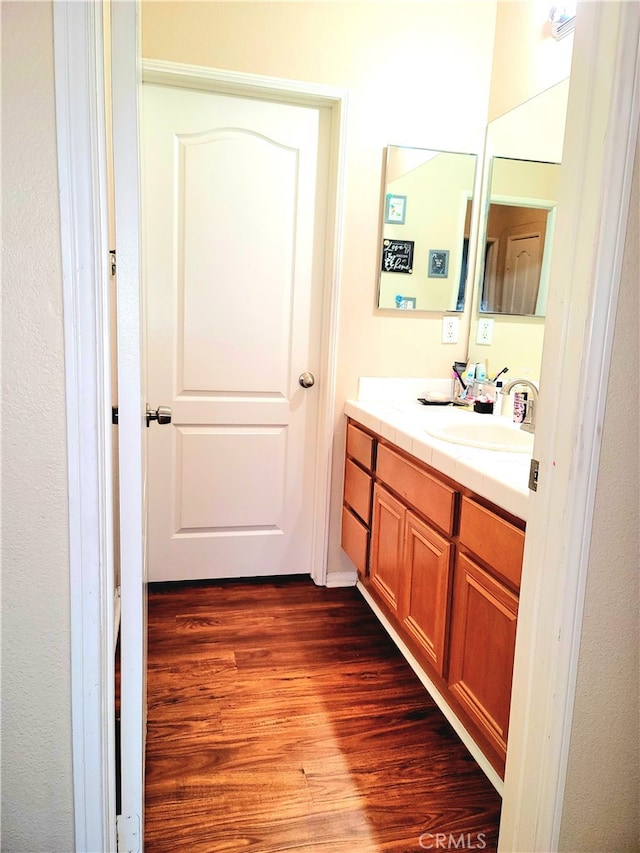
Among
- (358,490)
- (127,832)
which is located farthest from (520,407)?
(127,832)

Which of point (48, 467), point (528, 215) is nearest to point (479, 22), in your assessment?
point (528, 215)

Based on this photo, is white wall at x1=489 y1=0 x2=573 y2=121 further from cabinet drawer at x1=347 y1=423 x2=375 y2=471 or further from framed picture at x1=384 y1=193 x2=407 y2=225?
cabinet drawer at x1=347 y1=423 x2=375 y2=471

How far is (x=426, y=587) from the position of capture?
1.85 metres

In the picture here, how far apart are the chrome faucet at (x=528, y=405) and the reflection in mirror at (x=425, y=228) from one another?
829 millimetres

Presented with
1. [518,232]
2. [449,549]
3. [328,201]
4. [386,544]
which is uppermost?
[328,201]

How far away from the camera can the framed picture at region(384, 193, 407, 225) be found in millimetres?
2580

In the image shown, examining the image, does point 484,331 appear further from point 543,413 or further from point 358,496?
point 543,413

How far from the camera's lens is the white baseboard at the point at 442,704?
1.63 m

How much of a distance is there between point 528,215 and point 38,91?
1.92 m

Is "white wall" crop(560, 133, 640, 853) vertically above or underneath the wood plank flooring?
Result: above

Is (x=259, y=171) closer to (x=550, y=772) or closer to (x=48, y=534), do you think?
(x=48, y=534)

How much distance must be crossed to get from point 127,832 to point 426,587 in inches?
39.1

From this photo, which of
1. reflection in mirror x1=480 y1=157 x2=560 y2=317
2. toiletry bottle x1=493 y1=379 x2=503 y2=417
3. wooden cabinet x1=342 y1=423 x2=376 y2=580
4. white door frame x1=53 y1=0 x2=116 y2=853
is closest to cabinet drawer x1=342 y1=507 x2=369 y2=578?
wooden cabinet x1=342 y1=423 x2=376 y2=580

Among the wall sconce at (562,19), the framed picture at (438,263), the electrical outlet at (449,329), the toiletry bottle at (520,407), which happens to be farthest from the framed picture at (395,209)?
the toiletry bottle at (520,407)
